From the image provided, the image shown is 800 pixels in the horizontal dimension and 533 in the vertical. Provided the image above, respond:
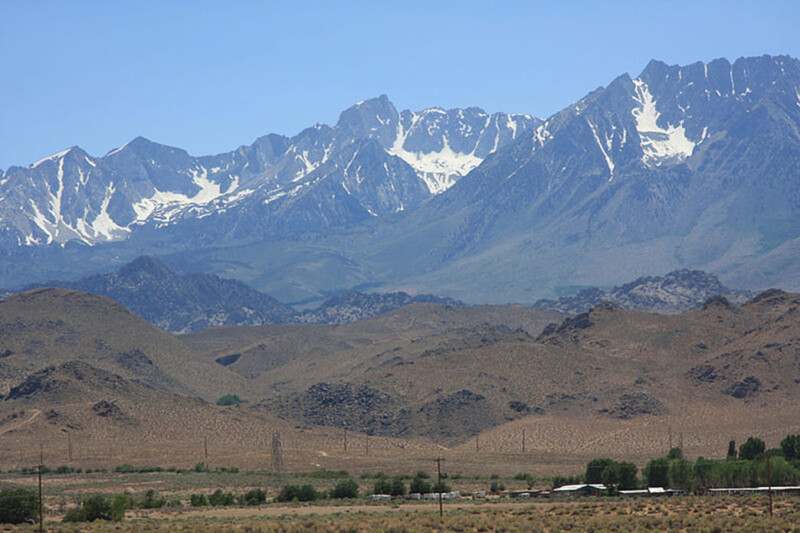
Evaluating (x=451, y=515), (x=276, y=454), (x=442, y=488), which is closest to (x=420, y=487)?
(x=442, y=488)

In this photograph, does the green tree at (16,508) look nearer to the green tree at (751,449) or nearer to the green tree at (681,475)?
the green tree at (681,475)

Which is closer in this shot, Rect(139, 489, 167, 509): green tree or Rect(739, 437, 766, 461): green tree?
Rect(139, 489, 167, 509): green tree

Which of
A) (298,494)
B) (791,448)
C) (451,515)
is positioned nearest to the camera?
(451,515)

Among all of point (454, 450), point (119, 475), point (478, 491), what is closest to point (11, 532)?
point (478, 491)

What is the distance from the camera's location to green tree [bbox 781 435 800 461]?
9477cm

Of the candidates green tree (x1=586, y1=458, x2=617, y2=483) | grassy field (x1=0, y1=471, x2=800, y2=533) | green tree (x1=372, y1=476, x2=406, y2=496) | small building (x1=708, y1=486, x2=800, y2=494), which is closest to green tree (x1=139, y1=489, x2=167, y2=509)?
grassy field (x1=0, y1=471, x2=800, y2=533)

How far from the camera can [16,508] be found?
64.8 m

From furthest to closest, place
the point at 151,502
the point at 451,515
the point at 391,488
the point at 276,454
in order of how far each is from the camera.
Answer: the point at 276,454 < the point at 391,488 < the point at 151,502 < the point at 451,515

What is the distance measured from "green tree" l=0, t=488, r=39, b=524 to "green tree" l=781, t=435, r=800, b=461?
57944 mm

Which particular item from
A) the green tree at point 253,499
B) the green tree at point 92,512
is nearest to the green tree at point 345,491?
the green tree at point 253,499

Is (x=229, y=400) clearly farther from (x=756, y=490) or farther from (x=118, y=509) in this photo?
(x=118, y=509)

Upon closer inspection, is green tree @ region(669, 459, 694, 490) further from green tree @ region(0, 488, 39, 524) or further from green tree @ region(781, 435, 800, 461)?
green tree @ region(0, 488, 39, 524)

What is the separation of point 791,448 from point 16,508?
6021cm

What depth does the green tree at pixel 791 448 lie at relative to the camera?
311ft
